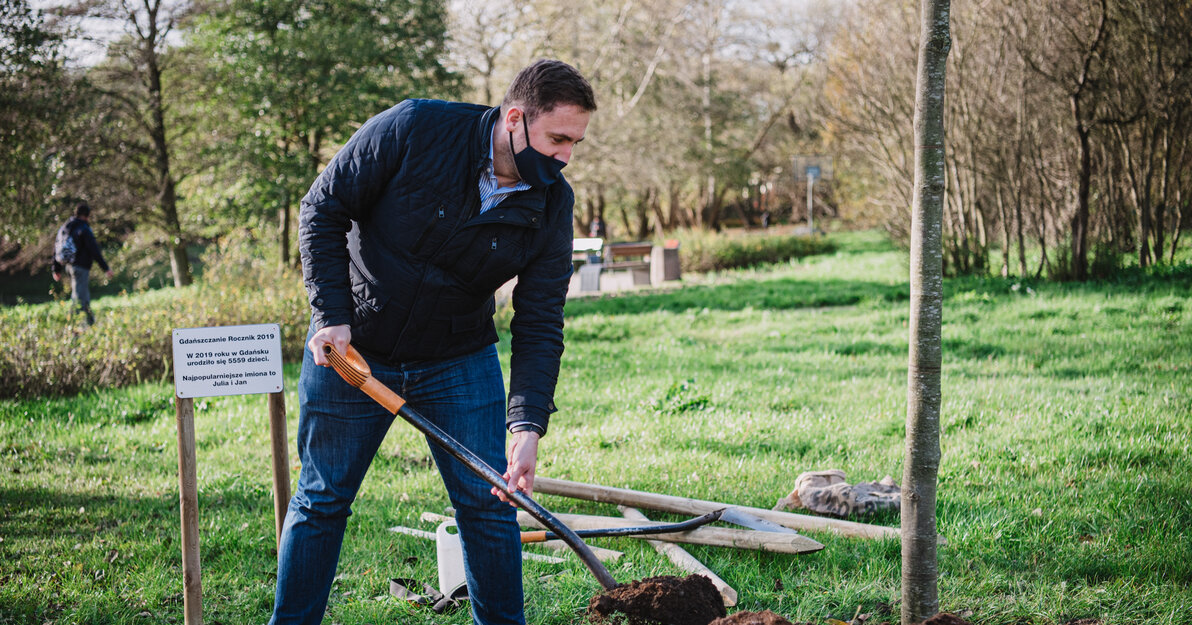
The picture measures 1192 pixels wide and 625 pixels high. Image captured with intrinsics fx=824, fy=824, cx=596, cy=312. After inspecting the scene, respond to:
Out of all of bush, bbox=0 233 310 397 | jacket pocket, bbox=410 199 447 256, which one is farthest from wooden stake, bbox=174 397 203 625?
bush, bbox=0 233 310 397

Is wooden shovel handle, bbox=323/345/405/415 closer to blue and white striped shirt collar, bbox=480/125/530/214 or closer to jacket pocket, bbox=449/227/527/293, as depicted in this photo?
jacket pocket, bbox=449/227/527/293

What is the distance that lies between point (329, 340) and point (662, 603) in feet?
4.14

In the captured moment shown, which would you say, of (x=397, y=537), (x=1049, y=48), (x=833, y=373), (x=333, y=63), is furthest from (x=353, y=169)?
(x=333, y=63)

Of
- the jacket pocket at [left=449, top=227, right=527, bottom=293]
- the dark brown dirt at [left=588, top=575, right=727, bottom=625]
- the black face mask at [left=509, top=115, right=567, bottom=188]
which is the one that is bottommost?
the dark brown dirt at [left=588, top=575, right=727, bottom=625]

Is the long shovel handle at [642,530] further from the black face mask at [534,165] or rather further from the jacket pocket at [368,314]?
the black face mask at [534,165]

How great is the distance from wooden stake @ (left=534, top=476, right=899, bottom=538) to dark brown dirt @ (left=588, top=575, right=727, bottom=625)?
128cm

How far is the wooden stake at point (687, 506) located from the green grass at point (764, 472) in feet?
0.36

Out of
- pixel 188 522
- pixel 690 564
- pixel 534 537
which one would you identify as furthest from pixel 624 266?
pixel 188 522

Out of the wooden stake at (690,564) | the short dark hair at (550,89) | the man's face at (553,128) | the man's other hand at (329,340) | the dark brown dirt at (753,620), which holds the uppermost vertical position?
the short dark hair at (550,89)

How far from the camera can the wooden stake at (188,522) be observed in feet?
9.52

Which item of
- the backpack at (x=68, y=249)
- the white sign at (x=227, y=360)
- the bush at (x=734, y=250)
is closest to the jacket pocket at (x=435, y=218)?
the white sign at (x=227, y=360)

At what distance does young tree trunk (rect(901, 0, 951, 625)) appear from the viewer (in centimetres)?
246

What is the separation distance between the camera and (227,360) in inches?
118

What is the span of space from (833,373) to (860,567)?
159 inches
